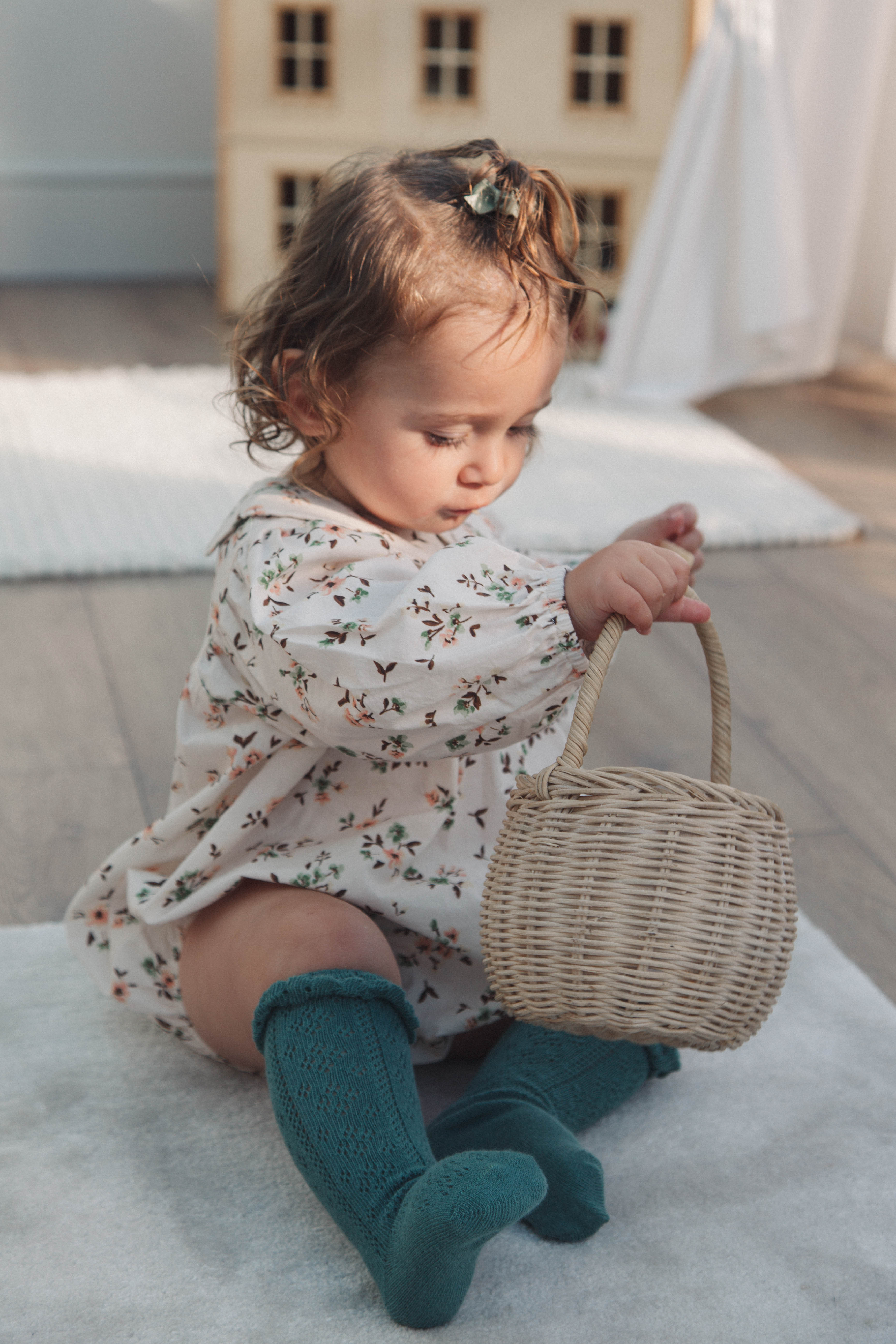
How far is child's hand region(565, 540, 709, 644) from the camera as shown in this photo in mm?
728

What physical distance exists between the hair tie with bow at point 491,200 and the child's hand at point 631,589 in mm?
217

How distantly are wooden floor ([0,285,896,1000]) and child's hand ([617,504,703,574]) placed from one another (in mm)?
334

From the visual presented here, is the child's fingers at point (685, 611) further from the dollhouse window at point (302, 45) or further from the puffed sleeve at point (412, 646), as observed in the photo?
the dollhouse window at point (302, 45)

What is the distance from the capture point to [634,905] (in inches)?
27.4

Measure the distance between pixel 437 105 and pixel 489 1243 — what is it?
226 centimetres

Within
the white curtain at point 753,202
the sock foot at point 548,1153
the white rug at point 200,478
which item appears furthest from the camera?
the white curtain at point 753,202

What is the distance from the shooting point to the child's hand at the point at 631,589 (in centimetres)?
73

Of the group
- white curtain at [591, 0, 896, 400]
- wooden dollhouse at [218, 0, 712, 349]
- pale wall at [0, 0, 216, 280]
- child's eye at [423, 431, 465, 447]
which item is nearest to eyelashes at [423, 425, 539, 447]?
A: child's eye at [423, 431, 465, 447]

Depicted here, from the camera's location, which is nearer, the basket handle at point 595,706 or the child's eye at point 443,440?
the basket handle at point 595,706

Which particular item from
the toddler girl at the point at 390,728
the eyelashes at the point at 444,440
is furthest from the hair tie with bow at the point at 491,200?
the eyelashes at the point at 444,440

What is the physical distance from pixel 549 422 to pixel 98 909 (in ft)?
4.66

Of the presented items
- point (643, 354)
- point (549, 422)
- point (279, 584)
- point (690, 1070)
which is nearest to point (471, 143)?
point (279, 584)

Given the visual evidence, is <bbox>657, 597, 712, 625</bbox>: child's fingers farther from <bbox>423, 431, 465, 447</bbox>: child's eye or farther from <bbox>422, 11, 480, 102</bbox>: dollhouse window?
<bbox>422, 11, 480, 102</bbox>: dollhouse window

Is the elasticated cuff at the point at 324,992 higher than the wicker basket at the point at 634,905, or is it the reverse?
the wicker basket at the point at 634,905
